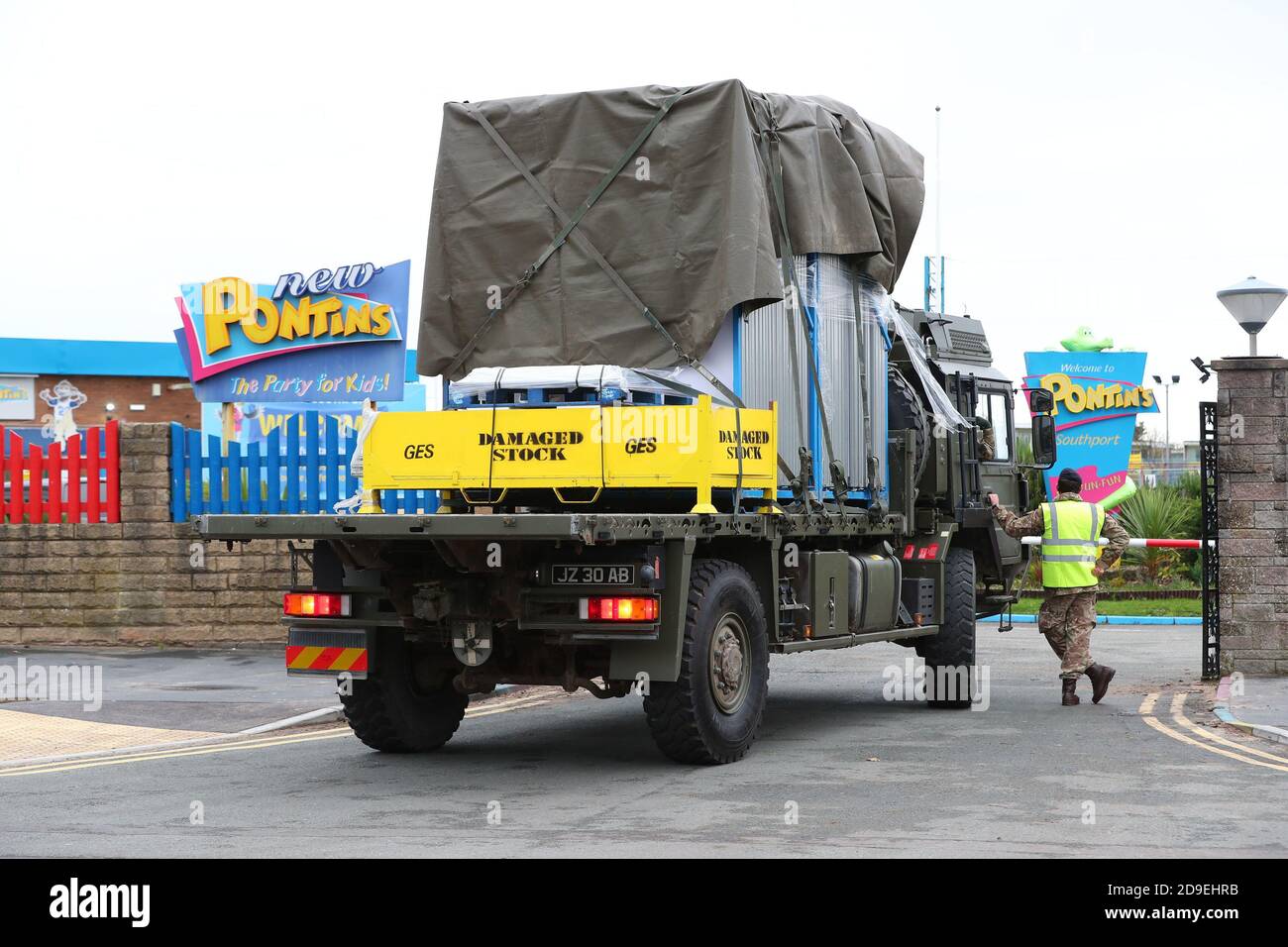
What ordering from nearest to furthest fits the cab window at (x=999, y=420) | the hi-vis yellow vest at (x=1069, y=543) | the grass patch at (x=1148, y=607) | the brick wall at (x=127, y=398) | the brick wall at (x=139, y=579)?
the hi-vis yellow vest at (x=1069, y=543)
the cab window at (x=999, y=420)
the brick wall at (x=139, y=579)
the grass patch at (x=1148, y=607)
the brick wall at (x=127, y=398)

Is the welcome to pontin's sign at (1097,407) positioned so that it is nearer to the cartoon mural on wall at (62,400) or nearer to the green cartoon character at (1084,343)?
the green cartoon character at (1084,343)

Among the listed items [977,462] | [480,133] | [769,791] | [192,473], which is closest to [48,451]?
[192,473]

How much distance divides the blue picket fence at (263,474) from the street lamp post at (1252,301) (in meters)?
8.87

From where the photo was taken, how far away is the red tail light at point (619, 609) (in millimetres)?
9867

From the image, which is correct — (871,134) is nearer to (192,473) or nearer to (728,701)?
(728,701)

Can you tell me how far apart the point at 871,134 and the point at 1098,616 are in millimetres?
13356

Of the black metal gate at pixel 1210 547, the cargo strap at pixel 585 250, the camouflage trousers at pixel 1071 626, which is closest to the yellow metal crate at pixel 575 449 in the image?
the cargo strap at pixel 585 250

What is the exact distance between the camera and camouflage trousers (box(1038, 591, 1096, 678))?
14.4 m

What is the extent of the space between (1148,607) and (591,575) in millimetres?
17793

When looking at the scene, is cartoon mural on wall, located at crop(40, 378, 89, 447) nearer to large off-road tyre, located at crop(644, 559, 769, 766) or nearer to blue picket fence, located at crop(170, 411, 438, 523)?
blue picket fence, located at crop(170, 411, 438, 523)

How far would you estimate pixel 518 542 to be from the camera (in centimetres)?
1004

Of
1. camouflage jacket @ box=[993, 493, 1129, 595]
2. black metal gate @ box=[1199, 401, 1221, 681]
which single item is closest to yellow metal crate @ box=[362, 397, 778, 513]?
camouflage jacket @ box=[993, 493, 1129, 595]

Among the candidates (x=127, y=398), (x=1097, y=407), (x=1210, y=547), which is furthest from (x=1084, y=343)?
(x=127, y=398)

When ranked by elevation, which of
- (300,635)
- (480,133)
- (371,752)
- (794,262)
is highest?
(480,133)
